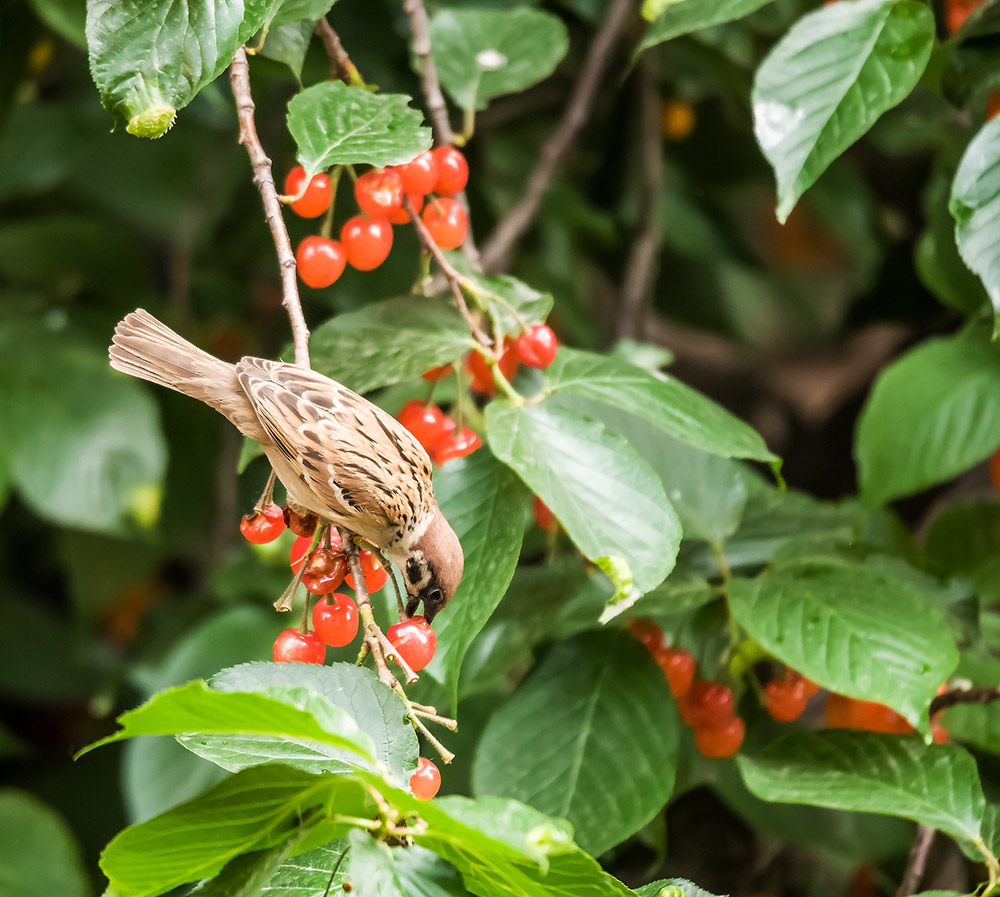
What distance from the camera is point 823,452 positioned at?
1.92 meters

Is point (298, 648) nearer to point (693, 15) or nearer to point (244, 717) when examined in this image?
point (244, 717)

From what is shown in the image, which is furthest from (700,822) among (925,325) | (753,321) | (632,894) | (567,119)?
(753,321)

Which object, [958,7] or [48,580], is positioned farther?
[48,580]

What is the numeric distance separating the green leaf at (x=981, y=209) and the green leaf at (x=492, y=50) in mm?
401

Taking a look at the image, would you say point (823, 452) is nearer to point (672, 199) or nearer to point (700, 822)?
point (672, 199)

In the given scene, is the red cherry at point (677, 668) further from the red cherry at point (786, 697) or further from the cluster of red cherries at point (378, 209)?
the cluster of red cherries at point (378, 209)

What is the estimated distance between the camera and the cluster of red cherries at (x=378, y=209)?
720 mm

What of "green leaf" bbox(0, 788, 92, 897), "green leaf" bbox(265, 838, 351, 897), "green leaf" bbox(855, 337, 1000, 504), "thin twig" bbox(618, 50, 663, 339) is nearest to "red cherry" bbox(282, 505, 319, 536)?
"green leaf" bbox(265, 838, 351, 897)

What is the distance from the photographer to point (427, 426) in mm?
782

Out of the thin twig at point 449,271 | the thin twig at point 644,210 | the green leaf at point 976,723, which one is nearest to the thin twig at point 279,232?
the thin twig at point 449,271

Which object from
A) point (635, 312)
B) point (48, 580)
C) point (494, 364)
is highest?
point (494, 364)

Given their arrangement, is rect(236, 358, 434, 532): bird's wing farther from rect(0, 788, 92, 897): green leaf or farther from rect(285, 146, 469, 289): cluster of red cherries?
rect(0, 788, 92, 897): green leaf

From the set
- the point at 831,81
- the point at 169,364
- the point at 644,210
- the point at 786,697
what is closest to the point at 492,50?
the point at 831,81

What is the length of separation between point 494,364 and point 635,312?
0.76 metres
